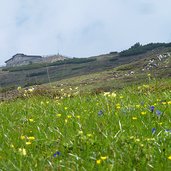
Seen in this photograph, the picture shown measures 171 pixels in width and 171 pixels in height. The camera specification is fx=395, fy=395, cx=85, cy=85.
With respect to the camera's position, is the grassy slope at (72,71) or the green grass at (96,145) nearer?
the green grass at (96,145)

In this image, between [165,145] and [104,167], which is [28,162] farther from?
[165,145]

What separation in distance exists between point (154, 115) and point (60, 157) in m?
2.31

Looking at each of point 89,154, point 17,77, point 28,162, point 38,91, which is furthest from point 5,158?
point 17,77

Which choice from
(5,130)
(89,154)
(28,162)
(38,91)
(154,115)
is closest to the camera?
(28,162)

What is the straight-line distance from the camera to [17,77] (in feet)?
264

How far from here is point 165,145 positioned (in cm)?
441

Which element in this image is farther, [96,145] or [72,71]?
[72,71]

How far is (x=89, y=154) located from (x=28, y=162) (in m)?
0.71

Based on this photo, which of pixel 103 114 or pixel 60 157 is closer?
pixel 60 157

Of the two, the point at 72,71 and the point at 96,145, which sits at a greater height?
the point at 72,71

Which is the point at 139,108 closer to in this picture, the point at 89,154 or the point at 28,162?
the point at 89,154

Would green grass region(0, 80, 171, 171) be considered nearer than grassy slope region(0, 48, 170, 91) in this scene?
Yes

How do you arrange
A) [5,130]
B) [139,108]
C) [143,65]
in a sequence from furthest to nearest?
[143,65], [139,108], [5,130]

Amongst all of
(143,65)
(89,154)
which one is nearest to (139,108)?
(89,154)
